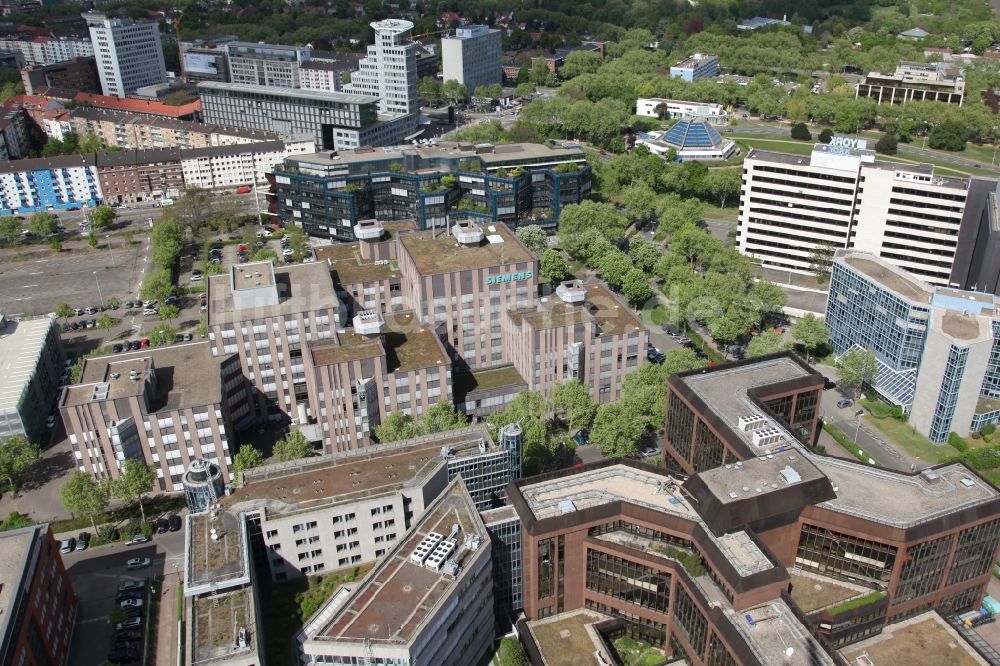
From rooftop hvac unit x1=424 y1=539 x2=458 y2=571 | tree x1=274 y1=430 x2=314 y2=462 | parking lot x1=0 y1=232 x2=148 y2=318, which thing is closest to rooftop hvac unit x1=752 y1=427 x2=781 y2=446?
rooftop hvac unit x1=424 y1=539 x2=458 y2=571

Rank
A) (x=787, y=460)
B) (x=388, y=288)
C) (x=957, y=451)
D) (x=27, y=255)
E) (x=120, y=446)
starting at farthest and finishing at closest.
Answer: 1. (x=27, y=255)
2. (x=388, y=288)
3. (x=957, y=451)
4. (x=120, y=446)
5. (x=787, y=460)

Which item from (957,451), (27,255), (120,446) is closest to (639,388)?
(957,451)

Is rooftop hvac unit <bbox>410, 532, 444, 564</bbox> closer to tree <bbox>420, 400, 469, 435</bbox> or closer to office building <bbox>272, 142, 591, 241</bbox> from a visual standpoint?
tree <bbox>420, 400, 469, 435</bbox>

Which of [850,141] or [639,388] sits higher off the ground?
[850,141]

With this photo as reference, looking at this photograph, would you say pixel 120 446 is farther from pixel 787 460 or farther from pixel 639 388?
pixel 787 460

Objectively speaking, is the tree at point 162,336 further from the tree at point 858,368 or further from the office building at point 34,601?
the tree at point 858,368

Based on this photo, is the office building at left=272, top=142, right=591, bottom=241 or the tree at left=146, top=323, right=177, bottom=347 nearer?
the tree at left=146, top=323, right=177, bottom=347

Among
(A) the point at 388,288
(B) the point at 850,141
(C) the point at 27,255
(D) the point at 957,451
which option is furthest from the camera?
(C) the point at 27,255
